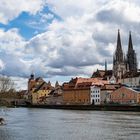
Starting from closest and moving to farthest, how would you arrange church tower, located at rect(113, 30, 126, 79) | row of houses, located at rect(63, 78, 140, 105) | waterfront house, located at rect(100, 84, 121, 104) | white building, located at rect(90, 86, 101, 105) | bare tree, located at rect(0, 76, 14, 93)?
bare tree, located at rect(0, 76, 14, 93)
row of houses, located at rect(63, 78, 140, 105)
waterfront house, located at rect(100, 84, 121, 104)
white building, located at rect(90, 86, 101, 105)
church tower, located at rect(113, 30, 126, 79)

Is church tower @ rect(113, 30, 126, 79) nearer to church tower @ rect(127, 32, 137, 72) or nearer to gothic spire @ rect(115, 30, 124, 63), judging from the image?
gothic spire @ rect(115, 30, 124, 63)

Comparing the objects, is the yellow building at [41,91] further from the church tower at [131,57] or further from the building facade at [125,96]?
the building facade at [125,96]

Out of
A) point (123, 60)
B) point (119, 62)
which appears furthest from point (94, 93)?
point (123, 60)

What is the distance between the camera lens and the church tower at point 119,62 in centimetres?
18425

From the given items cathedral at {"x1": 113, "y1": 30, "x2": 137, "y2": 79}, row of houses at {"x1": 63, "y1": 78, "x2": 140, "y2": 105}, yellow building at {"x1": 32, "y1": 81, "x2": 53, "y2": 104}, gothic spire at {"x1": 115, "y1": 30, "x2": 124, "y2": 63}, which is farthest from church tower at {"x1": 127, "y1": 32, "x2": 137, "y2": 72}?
yellow building at {"x1": 32, "y1": 81, "x2": 53, "y2": 104}

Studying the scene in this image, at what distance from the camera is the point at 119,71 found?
604ft

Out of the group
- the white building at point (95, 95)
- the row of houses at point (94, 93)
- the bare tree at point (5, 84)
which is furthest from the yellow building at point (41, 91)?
the bare tree at point (5, 84)

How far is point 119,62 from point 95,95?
4162 centimetres

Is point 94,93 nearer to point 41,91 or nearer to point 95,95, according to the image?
point 95,95

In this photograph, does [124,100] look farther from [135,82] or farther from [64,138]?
[64,138]

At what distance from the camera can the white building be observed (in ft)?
482

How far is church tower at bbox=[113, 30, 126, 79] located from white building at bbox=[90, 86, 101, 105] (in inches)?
1399

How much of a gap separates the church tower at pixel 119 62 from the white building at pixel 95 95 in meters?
→ 35.5

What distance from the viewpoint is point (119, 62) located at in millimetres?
185625
